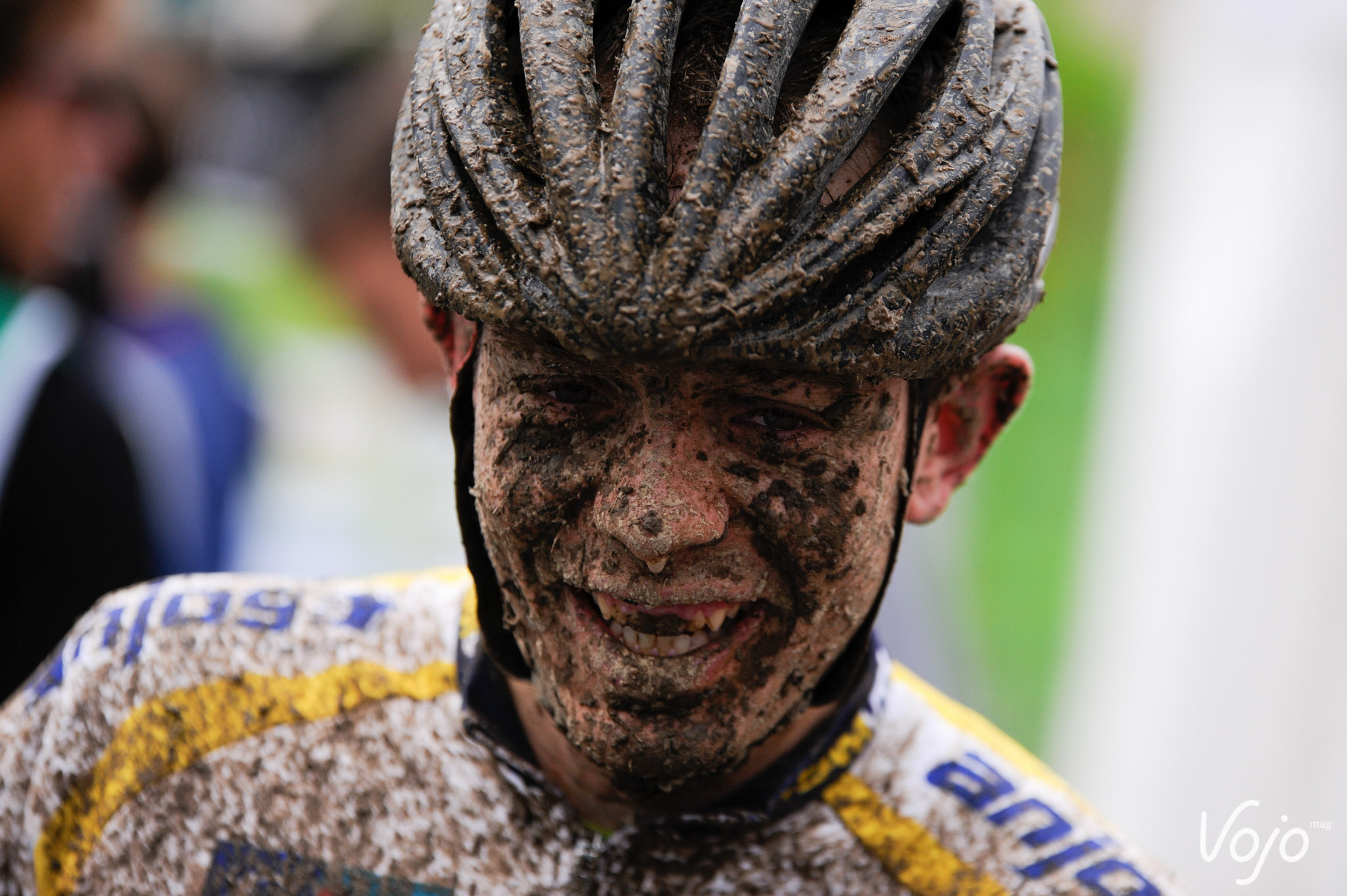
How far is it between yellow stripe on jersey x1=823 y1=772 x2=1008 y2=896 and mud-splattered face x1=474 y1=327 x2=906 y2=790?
0.35 meters

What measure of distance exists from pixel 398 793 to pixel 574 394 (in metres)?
0.82

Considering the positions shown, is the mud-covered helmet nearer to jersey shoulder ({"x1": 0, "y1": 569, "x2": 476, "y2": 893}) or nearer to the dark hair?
jersey shoulder ({"x1": 0, "y1": 569, "x2": 476, "y2": 893})

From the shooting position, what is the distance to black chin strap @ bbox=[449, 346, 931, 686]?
6.55 feet

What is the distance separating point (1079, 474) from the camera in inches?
318

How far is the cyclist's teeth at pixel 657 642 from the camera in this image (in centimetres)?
183

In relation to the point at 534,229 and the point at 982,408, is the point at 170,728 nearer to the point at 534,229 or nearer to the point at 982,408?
the point at 534,229

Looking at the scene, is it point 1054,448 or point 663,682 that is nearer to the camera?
point 663,682

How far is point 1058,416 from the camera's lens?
8469mm

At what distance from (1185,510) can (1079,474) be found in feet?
5.85

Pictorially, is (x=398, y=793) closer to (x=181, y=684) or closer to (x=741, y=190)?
(x=181, y=684)

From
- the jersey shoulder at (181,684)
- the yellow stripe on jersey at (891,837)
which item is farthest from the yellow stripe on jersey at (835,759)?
the jersey shoulder at (181,684)

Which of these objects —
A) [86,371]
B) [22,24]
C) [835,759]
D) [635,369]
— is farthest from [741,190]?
[22,24]

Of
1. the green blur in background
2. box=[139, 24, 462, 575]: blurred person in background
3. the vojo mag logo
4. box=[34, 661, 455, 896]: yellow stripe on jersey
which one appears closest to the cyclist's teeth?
box=[34, 661, 455, 896]: yellow stripe on jersey

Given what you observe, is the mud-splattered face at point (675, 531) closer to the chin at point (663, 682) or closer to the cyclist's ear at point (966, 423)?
the chin at point (663, 682)
